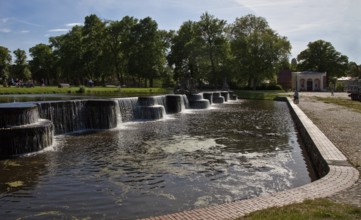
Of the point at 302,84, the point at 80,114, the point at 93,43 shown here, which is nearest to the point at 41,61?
the point at 93,43

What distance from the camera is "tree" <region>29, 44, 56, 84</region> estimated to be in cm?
8701

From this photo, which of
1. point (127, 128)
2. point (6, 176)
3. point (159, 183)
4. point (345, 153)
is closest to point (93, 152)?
point (6, 176)

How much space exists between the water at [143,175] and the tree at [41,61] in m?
77.8

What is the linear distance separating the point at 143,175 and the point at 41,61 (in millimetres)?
86130

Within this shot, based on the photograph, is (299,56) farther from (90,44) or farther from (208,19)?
(90,44)

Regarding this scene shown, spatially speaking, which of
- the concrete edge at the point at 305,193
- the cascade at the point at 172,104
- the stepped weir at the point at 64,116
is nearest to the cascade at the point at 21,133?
the stepped weir at the point at 64,116

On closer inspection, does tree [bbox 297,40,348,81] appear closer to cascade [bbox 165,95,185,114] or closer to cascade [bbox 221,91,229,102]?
cascade [bbox 221,91,229,102]

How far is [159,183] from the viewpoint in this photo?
28.7 ft

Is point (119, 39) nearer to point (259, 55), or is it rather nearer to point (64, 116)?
point (259, 55)

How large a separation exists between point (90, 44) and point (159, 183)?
64813mm

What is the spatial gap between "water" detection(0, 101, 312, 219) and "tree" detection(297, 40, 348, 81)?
85769 millimetres

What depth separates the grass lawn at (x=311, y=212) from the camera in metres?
5.14

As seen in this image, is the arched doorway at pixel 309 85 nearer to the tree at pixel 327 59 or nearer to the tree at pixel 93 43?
the tree at pixel 327 59

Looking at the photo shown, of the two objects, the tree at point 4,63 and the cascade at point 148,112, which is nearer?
the cascade at point 148,112
